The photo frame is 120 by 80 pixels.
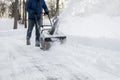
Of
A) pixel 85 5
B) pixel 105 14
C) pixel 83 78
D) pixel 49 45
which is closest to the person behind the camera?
pixel 83 78

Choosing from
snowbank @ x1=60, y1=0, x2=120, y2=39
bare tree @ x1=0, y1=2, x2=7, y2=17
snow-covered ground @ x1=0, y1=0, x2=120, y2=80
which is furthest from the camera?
bare tree @ x1=0, y1=2, x2=7, y2=17

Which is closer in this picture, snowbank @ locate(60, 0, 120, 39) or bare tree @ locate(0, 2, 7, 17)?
snowbank @ locate(60, 0, 120, 39)

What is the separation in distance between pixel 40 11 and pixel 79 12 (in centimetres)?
501

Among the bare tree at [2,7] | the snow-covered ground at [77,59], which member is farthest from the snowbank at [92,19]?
the bare tree at [2,7]

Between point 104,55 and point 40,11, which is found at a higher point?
point 40,11

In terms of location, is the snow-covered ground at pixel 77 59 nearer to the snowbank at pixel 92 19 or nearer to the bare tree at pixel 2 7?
the snowbank at pixel 92 19

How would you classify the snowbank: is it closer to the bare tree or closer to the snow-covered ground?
the snow-covered ground

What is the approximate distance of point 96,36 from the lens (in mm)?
11773

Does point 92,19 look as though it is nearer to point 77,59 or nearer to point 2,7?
point 77,59

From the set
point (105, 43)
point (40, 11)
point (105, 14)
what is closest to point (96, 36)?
point (105, 43)

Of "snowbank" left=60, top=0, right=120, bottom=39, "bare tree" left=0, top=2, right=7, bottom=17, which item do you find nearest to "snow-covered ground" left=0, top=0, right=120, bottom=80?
"snowbank" left=60, top=0, right=120, bottom=39

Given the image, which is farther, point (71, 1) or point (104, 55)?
point (71, 1)

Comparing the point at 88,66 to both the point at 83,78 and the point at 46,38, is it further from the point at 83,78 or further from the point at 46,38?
the point at 46,38

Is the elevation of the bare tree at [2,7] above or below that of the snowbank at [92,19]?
below
